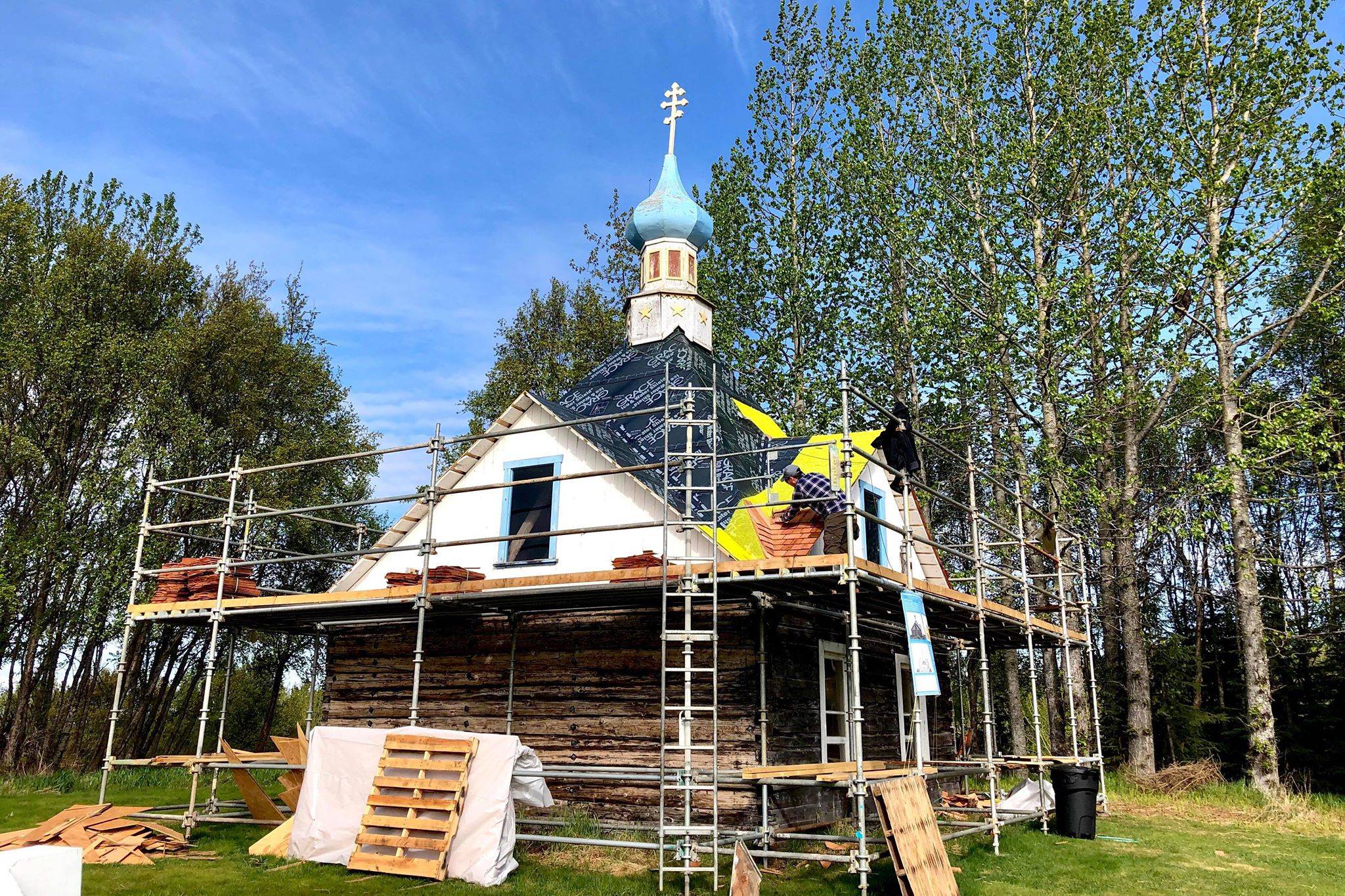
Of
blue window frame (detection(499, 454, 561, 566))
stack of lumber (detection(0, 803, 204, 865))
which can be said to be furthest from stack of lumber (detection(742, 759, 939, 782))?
stack of lumber (detection(0, 803, 204, 865))

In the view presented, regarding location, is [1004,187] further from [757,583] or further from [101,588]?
[101,588]

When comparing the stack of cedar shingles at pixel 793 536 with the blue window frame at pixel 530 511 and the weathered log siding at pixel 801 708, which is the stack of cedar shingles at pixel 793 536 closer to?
the weathered log siding at pixel 801 708

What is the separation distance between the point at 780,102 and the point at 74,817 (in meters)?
24.3

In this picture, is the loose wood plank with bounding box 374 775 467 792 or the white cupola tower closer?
the loose wood plank with bounding box 374 775 467 792

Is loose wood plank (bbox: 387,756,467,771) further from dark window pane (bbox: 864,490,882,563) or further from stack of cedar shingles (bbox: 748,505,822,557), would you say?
dark window pane (bbox: 864,490,882,563)

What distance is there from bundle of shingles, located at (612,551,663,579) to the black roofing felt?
1.52m

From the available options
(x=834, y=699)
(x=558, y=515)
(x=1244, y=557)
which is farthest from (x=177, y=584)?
(x=1244, y=557)

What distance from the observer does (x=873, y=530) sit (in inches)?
587

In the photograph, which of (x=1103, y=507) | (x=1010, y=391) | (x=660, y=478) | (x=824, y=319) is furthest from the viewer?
(x=824, y=319)

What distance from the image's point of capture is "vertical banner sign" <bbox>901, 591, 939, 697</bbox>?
9.87 m

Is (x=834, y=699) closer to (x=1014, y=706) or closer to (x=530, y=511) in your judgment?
(x=530, y=511)

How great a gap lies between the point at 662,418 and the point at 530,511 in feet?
8.35

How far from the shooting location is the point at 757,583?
10492 mm

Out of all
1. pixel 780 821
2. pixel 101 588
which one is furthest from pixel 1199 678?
pixel 101 588
